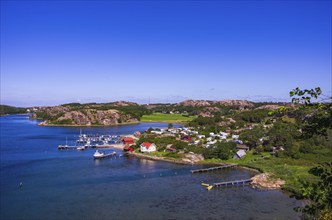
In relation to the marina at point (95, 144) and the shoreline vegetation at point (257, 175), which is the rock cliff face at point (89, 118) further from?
the shoreline vegetation at point (257, 175)

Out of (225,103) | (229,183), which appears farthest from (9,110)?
(229,183)

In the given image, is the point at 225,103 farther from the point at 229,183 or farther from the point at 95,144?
the point at 229,183

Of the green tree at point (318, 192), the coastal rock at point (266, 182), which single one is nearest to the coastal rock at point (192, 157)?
the coastal rock at point (266, 182)

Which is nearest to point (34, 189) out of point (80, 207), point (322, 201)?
point (80, 207)

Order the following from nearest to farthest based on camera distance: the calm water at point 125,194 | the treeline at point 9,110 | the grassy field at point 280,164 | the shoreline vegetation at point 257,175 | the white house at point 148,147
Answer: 1. the calm water at point 125,194
2. the shoreline vegetation at point 257,175
3. the grassy field at point 280,164
4. the white house at point 148,147
5. the treeline at point 9,110

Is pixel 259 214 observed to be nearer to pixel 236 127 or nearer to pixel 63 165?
pixel 63 165

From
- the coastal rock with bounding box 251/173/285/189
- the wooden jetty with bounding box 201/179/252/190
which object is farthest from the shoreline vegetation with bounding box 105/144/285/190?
the wooden jetty with bounding box 201/179/252/190
